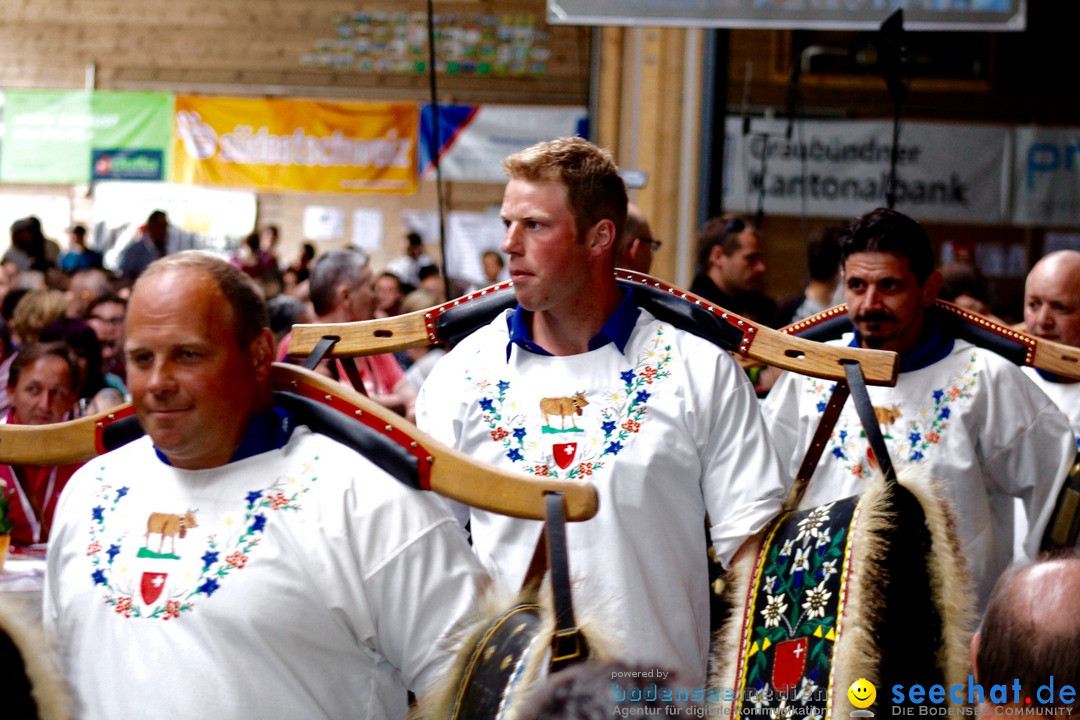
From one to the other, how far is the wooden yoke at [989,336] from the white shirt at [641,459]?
60 cm

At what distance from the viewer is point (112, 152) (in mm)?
12656

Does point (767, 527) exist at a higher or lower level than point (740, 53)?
lower

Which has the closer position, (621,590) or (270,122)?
(621,590)

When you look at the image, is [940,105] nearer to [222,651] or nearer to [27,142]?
[27,142]

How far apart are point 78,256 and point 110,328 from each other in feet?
19.3

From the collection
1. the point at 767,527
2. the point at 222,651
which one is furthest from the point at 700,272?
the point at 222,651

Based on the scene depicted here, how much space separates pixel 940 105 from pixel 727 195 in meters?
2.79

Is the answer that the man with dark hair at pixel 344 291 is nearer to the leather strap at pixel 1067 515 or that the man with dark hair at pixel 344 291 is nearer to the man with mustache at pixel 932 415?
the man with mustache at pixel 932 415

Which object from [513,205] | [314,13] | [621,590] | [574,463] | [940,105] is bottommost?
[621,590]

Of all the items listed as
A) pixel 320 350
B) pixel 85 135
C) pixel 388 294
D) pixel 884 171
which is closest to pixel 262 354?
pixel 320 350

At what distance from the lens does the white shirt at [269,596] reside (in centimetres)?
181

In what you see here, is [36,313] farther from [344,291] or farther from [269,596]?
[269,596]

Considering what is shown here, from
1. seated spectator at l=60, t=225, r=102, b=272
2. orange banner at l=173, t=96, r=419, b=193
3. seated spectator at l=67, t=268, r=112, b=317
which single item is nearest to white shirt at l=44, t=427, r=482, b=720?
seated spectator at l=67, t=268, r=112, b=317

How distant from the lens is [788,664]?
6.70ft
